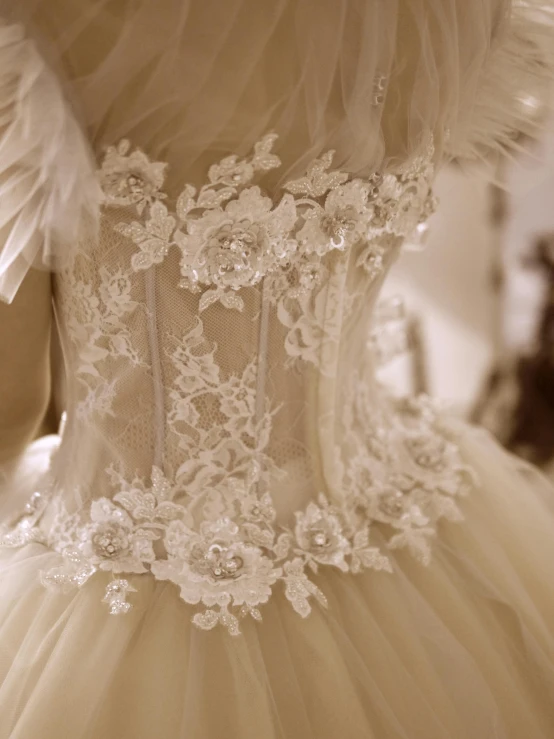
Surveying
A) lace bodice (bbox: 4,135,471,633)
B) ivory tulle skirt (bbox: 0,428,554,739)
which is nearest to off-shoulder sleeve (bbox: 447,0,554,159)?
lace bodice (bbox: 4,135,471,633)

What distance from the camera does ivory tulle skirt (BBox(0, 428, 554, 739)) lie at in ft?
1.90

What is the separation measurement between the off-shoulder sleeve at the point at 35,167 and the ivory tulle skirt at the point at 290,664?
326 millimetres

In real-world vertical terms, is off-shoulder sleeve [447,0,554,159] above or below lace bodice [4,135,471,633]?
above

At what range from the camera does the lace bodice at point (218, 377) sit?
587 millimetres

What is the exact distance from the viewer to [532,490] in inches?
38.2

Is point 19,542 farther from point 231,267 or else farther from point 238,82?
point 238,82

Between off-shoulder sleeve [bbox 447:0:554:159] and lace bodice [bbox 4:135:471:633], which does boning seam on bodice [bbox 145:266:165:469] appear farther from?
off-shoulder sleeve [bbox 447:0:554:159]

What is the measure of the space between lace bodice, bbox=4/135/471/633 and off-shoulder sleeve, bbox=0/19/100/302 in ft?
0.10

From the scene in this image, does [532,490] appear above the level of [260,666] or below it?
above

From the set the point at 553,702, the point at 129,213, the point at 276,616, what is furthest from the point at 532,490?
the point at 129,213

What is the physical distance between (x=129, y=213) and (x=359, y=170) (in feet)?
0.71

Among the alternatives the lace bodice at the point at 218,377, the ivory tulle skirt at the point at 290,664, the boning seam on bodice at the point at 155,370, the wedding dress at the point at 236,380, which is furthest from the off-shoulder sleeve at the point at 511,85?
the ivory tulle skirt at the point at 290,664

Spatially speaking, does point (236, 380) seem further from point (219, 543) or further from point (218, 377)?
point (219, 543)

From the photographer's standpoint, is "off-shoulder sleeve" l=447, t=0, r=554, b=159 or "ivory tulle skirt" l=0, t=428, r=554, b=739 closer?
"ivory tulle skirt" l=0, t=428, r=554, b=739
